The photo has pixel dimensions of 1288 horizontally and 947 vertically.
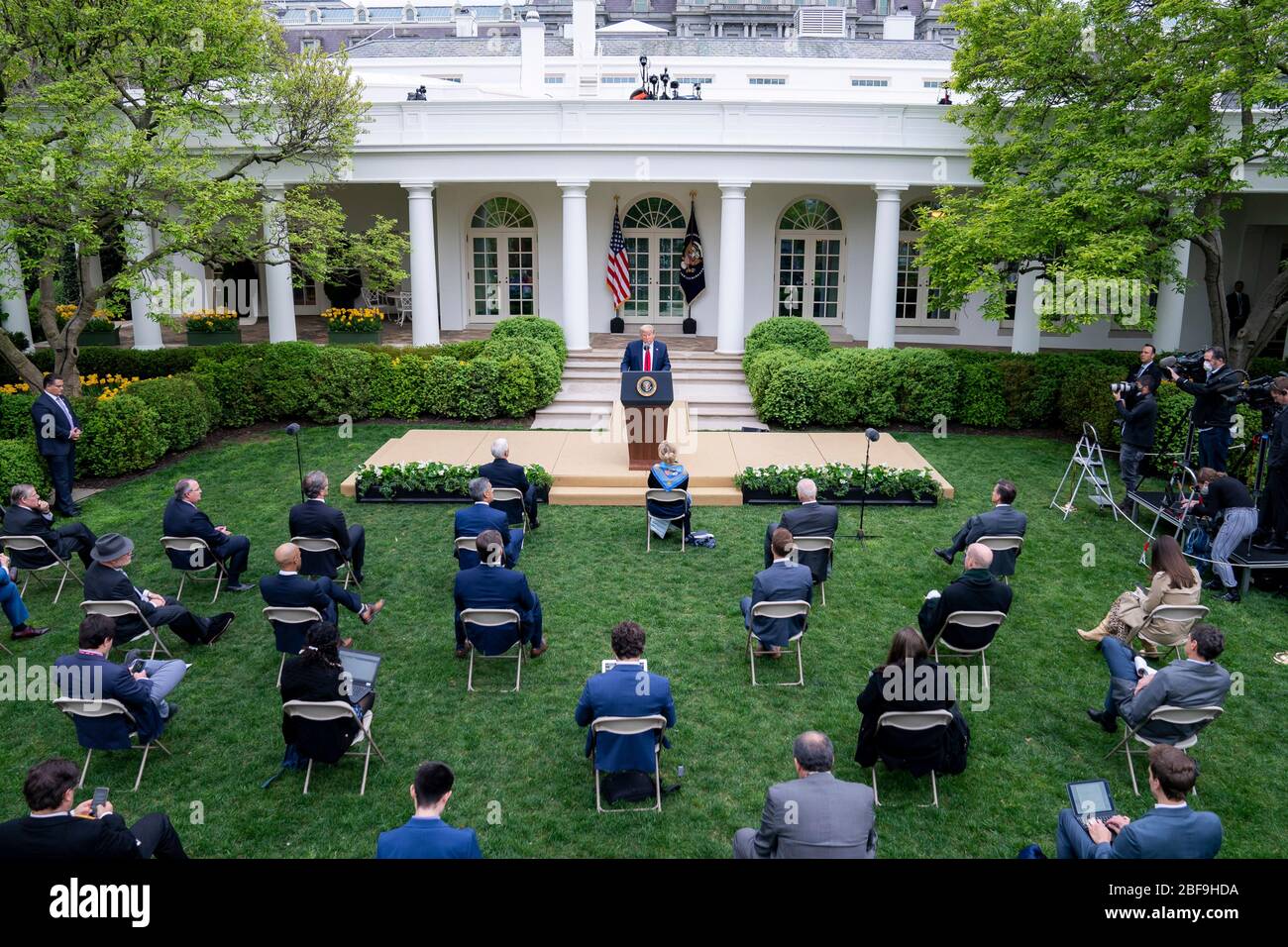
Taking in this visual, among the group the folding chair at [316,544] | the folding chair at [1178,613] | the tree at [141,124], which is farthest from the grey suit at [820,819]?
the tree at [141,124]

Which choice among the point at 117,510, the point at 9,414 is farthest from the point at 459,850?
the point at 9,414

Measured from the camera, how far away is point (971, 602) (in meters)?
8.38

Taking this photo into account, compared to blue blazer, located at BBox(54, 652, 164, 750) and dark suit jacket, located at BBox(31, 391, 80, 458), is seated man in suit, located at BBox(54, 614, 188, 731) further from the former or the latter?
dark suit jacket, located at BBox(31, 391, 80, 458)

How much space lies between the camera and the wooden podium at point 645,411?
14.4 m

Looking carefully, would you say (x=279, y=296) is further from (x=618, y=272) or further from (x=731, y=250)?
(x=731, y=250)

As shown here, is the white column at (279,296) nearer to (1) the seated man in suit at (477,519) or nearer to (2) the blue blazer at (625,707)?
(1) the seated man in suit at (477,519)

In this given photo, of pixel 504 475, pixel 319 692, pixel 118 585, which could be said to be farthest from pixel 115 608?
pixel 504 475

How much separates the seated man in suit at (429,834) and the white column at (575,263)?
56.7 feet

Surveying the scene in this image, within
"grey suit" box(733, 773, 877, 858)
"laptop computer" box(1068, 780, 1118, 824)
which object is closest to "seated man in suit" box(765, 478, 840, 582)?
"laptop computer" box(1068, 780, 1118, 824)

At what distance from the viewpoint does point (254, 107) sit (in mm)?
17578

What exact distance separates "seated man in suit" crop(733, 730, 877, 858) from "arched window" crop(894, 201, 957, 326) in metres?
21.5

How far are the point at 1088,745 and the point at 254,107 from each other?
16.7 metres

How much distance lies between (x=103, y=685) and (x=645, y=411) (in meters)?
8.93

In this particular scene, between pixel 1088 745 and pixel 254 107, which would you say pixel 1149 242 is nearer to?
pixel 1088 745
